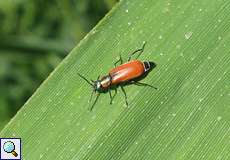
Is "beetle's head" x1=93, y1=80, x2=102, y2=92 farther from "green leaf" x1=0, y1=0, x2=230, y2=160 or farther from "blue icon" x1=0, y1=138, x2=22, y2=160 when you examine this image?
"blue icon" x1=0, y1=138, x2=22, y2=160

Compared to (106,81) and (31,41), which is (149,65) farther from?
A: (31,41)

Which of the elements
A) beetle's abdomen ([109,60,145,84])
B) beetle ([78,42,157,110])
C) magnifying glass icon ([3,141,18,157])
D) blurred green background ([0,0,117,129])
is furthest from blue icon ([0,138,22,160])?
blurred green background ([0,0,117,129])

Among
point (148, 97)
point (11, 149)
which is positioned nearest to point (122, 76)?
point (148, 97)

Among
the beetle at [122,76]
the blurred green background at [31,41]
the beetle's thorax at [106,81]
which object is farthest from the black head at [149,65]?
the blurred green background at [31,41]

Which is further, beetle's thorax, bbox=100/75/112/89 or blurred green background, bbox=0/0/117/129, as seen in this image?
blurred green background, bbox=0/0/117/129

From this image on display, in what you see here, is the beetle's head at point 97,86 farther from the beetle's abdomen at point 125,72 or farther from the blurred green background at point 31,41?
the blurred green background at point 31,41

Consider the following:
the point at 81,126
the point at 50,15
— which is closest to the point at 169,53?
the point at 81,126
